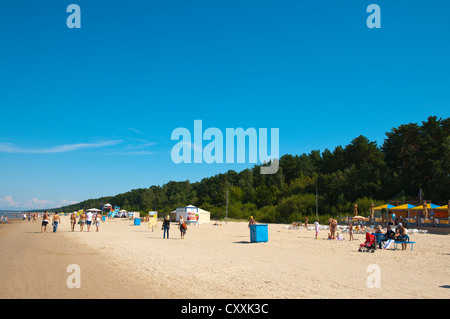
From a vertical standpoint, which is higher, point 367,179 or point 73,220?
point 367,179

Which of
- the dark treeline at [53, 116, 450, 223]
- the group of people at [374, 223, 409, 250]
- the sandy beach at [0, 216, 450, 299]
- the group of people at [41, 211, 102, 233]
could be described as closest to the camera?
the sandy beach at [0, 216, 450, 299]

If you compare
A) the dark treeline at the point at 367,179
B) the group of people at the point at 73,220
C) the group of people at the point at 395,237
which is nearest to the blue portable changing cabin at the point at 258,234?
the group of people at the point at 395,237

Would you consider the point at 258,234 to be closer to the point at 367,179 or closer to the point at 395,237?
the point at 395,237

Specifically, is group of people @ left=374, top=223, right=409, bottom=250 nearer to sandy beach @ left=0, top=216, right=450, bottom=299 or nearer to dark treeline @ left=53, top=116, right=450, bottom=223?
sandy beach @ left=0, top=216, right=450, bottom=299

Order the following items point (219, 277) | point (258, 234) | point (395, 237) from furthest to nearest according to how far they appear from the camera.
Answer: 1. point (258, 234)
2. point (395, 237)
3. point (219, 277)

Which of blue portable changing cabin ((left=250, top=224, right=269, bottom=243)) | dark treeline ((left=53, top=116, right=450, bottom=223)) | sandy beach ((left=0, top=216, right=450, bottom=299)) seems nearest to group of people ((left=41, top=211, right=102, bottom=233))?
sandy beach ((left=0, top=216, right=450, bottom=299))

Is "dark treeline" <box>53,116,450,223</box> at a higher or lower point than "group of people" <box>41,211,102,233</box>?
higher

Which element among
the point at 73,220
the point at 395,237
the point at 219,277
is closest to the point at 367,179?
the point at 395,237

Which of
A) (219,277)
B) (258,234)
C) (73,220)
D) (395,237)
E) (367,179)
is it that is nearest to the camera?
(219,277)

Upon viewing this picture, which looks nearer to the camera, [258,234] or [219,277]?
[219,277]

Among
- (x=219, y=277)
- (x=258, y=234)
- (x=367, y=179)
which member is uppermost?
(x=367, y=179)
